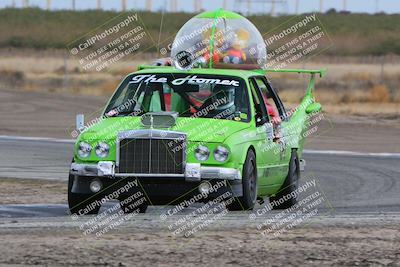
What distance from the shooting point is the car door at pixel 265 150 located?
13578 mm

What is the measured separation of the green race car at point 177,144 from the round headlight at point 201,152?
1 cm

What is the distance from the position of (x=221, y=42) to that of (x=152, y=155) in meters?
3.88

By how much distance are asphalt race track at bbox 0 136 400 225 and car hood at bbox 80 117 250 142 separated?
93 centimetres

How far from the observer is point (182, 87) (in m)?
13.9

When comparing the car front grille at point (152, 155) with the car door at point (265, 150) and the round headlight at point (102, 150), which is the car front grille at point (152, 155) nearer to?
the round headlight at point (102, 150)

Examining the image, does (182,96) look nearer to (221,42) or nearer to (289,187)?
(289,187)

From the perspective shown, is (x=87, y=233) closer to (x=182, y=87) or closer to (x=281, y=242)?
(x=281, y=242)

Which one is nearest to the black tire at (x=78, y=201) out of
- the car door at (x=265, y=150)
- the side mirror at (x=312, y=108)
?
the car door at (x=265, y=150)

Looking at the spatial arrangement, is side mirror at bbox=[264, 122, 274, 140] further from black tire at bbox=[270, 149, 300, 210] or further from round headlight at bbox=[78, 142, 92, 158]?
round headlight at bbox=[78, 142, 92, 158]

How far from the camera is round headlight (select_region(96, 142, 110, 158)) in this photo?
1265 centimetres

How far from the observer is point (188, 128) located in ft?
41.9

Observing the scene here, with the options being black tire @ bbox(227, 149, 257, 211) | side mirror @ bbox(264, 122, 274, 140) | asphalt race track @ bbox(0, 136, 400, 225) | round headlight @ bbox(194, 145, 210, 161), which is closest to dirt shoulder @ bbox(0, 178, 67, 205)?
asphalt race track @ bbox(0, 136, 400, 225)

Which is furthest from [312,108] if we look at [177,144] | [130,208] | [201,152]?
[177,144]

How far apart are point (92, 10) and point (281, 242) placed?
3729 inches
